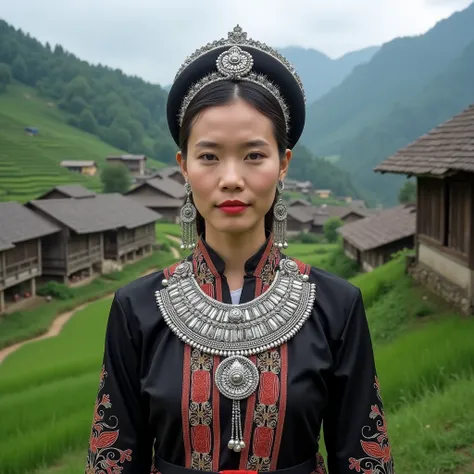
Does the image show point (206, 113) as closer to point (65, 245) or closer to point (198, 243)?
point (198, 243)

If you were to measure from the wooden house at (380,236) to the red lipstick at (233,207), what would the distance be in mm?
19581

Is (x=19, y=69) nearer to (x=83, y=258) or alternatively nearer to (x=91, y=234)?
(x=91, y=234)

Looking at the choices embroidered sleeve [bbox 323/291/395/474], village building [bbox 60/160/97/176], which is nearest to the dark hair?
embroidered sleeve [bbox 323/291/395/474]

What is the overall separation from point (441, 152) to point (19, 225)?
52.0 ft

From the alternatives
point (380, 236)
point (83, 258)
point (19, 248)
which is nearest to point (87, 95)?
point (83, 258)

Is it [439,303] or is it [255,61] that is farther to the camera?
[439,303]

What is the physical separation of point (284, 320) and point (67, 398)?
807 centimetres

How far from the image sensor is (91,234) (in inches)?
990

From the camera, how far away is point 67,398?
9086mm

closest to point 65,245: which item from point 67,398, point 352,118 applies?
point 67,398

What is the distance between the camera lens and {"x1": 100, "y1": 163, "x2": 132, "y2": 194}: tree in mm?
41688

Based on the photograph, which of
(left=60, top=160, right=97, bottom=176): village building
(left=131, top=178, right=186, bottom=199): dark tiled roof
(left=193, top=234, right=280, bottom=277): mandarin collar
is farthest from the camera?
(left=60, top=160, right=97, bottom=176): village building

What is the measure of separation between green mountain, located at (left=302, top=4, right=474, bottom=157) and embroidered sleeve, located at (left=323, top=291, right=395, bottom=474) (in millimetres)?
138911

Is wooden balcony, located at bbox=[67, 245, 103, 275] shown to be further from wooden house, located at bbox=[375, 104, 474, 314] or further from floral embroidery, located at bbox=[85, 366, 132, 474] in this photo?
floral embroidery, located at bbox=[85, 366, 132, 474]
